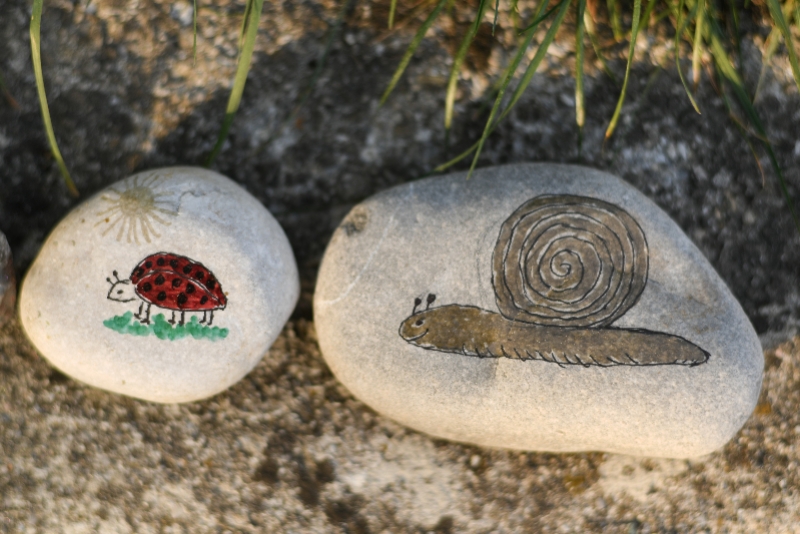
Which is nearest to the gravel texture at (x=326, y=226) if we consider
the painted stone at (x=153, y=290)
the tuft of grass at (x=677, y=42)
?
the tuft of grass at (x=677, y=42)

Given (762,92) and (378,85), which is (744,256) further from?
(378,85)

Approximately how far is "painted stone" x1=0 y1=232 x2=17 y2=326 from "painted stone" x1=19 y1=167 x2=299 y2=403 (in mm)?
49

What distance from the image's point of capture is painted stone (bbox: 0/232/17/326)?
146cm

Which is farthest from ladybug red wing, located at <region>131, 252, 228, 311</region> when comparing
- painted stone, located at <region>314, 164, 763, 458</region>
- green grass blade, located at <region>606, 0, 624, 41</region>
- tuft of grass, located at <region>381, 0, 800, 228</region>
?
green grass blade, located at <region>606, 0, 624, 41</region>

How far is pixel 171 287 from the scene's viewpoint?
4.58 feet

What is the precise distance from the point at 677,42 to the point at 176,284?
1136 mm

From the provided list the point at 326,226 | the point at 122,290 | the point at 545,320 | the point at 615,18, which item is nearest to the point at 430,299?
the point at 545,320

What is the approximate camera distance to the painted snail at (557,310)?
1432 mm

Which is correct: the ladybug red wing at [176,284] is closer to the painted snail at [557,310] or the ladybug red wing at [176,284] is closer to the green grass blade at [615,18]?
the painted snail at [557,310]

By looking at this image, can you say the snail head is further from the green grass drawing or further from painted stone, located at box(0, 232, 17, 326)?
painted stone, located at box(0, 232, 17, 326)

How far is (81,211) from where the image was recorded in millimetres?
1451

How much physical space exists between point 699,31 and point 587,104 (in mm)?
328

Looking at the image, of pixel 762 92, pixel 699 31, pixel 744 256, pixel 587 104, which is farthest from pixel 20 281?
pixel 762 92

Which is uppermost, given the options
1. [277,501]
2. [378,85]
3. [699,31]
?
[699,31]
